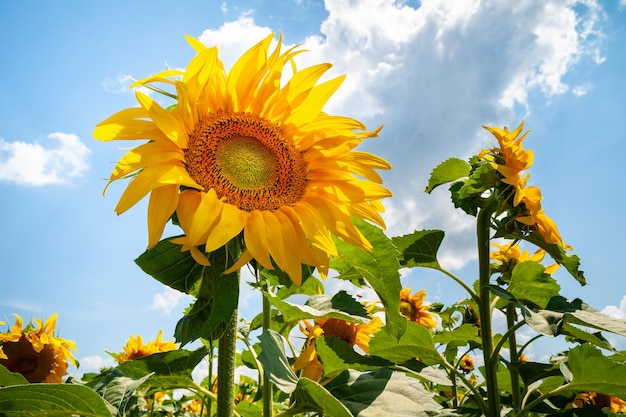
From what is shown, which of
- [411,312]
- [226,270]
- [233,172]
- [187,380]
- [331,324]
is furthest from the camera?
[411,312]

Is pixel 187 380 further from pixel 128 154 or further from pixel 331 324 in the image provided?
pixel 331 324

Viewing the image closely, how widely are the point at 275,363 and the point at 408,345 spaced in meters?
1.10

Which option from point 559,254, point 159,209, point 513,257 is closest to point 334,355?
point 159,209

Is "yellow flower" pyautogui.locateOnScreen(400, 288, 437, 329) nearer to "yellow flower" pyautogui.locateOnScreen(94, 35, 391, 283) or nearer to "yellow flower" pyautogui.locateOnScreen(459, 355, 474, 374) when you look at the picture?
"yellow flower" pyautogui.locateOnScreen(459, 355, 474, 374)

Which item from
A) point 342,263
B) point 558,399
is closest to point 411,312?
point 558,399

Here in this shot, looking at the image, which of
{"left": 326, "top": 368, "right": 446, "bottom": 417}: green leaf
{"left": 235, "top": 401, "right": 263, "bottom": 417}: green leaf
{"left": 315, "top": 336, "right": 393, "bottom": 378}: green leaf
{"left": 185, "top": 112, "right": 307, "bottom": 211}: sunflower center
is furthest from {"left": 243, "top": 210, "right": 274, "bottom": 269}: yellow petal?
{"left": 235, "top": 401, "right": 263, "bottom": 417}: green leaf

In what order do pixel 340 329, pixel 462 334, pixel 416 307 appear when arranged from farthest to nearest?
pixel 416 307 → pixel 340 329 → pixel 462 334

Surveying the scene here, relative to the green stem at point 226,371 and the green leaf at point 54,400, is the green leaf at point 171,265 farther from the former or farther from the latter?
the green leaf at point 54,400

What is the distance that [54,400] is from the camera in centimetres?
137

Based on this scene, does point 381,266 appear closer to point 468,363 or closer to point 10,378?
point 10,378

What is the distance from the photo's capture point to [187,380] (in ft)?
5.85

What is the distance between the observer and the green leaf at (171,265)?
147 cm

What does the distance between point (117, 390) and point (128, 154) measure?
2.00 feet

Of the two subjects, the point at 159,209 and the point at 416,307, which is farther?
the point at 416,307
